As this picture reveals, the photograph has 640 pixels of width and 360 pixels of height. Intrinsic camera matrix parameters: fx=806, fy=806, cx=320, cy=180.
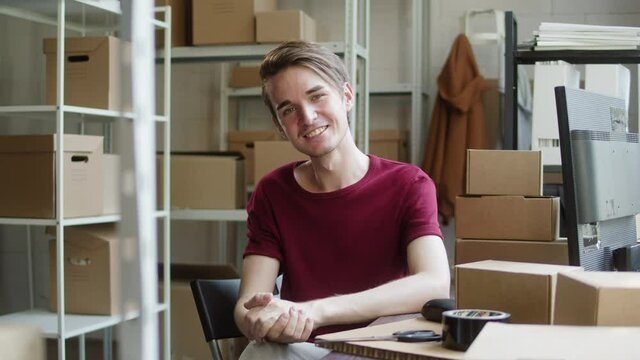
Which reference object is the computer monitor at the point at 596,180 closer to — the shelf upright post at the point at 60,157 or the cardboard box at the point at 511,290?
the cardboard box at the point at 511,290

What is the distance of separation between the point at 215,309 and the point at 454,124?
2.37 meters

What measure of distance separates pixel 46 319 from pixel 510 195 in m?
1.73

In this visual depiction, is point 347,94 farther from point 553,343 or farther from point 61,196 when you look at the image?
point 61,196

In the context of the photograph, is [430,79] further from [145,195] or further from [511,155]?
[145,195]

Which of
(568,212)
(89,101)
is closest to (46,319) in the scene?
(89,101)

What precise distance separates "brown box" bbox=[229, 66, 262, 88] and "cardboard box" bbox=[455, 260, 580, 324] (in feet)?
9.88

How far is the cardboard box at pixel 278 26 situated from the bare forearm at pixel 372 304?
1.95 m

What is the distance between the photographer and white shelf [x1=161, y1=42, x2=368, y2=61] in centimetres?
331

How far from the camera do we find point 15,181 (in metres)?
2.75

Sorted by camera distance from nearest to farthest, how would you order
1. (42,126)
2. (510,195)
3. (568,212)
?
(568,212)
(510,195)
(42,126)

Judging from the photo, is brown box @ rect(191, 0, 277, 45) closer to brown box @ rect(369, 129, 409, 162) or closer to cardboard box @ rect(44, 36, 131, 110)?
cardboard box @ rect(44, 36, 131, 110)

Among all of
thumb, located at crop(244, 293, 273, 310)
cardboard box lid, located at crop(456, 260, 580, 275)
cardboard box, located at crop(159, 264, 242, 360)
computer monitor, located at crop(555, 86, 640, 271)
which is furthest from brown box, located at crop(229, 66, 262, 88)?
cardboard box lid, located at crop(456, 260, 580, 275)

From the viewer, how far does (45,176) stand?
2.68 m

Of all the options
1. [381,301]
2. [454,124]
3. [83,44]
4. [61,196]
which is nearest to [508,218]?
[381,301]
